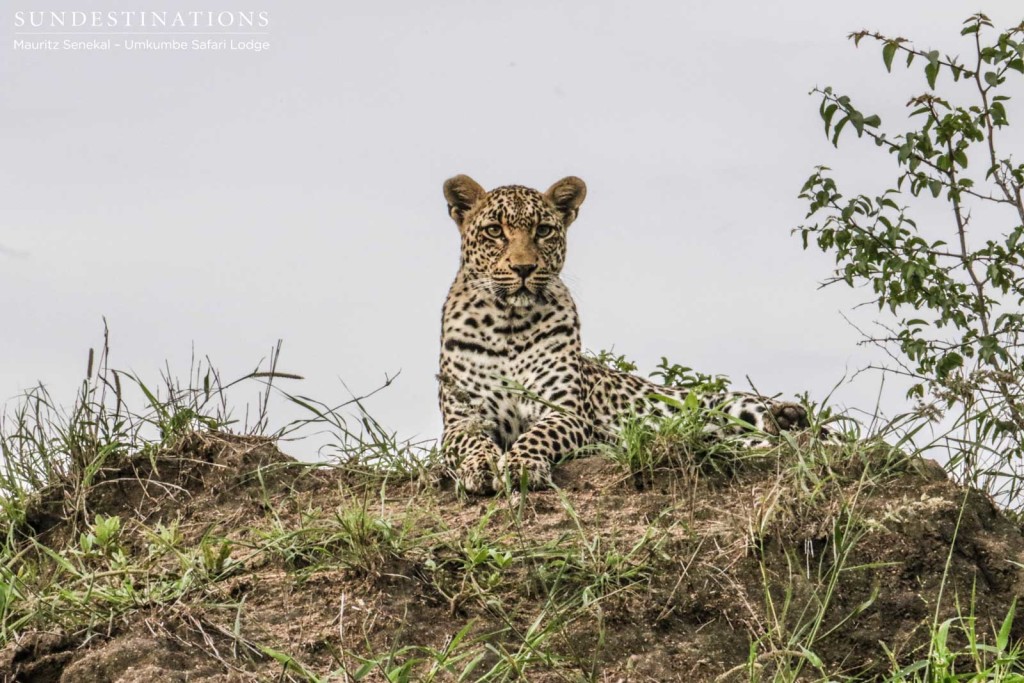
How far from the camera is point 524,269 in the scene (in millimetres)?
8680

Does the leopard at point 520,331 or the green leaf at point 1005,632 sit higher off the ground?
the leopard at point 520,331

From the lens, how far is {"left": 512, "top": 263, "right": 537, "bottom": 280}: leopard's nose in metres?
8.66

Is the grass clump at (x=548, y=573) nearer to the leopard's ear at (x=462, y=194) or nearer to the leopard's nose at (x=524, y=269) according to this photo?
the leopard's nose at (x=524, y=269)

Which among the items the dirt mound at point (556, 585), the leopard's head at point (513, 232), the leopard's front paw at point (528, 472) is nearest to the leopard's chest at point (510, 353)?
the leopard's head at point (513, 232)

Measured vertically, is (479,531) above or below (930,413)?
below

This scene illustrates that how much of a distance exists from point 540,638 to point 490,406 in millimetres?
3221

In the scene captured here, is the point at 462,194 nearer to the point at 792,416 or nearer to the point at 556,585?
the point at 792,416

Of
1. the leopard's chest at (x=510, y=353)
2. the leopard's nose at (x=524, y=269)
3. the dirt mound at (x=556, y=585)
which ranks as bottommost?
the dirt mound at (x=556, y=585)

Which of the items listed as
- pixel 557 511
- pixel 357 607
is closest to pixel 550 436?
pixel 557 511

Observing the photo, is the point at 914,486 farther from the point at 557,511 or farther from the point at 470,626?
the point at 470,626

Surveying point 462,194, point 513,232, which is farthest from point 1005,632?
point 462,194

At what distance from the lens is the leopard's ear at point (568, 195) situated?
9.38m

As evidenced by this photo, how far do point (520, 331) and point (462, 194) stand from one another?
1142mm

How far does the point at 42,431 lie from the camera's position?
7582 mm
